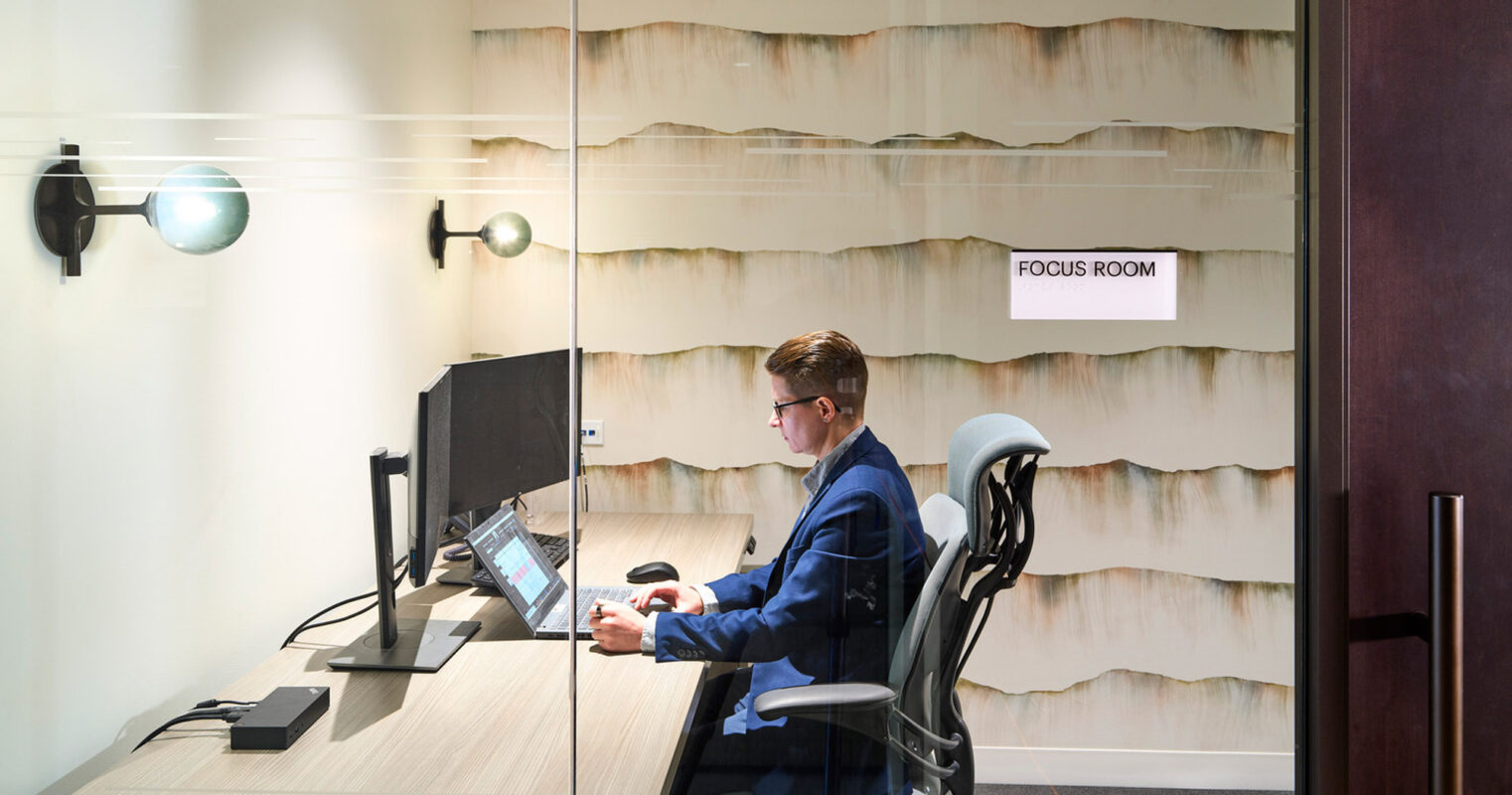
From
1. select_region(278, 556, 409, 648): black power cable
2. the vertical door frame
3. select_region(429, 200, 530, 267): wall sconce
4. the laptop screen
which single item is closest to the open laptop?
the laptop screen

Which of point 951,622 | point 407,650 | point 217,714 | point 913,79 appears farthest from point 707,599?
point 913,79

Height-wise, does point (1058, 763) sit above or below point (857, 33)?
below

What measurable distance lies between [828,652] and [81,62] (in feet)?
4.41

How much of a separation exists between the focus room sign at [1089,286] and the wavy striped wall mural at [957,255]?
0.02 metres

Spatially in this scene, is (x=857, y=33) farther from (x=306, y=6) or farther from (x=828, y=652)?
(x=828, y=652)

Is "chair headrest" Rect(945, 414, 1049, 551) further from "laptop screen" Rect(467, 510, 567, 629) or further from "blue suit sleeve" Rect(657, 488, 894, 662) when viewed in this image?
"laptop screen" Rect(467, 510, 567, 629)

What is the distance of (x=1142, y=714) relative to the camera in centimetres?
136

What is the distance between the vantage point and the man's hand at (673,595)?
1.32m

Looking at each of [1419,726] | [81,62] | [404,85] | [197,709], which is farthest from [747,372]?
[1419,726]

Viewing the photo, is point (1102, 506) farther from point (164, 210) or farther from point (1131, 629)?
point (164, 210)

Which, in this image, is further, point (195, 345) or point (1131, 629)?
point (1131, 629)

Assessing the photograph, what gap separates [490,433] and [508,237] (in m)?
0.28

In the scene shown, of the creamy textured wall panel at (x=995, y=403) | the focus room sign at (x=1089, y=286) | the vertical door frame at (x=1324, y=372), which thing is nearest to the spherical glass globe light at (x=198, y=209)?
the creamy textured wall panel at (x=995, y=403)

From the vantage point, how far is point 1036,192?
131cm
